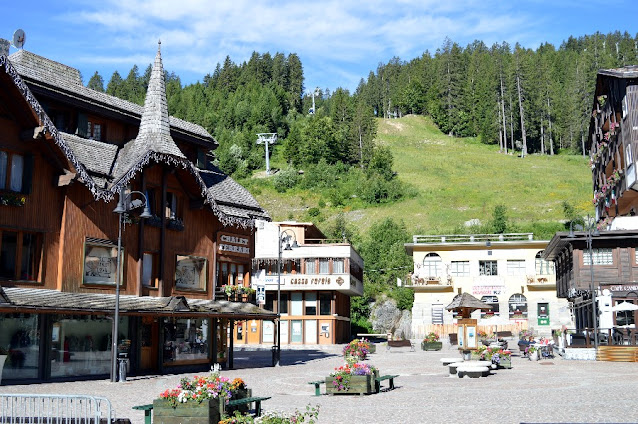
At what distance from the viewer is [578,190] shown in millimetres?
106500

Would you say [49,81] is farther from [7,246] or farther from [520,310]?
[520,310]

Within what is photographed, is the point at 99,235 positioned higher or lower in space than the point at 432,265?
lower

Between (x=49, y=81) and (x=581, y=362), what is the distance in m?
28.5

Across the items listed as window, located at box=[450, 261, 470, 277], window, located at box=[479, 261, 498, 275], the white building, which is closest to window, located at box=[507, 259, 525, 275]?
window, located at box=[479, 261, 498, 275]

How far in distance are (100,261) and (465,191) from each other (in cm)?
8669

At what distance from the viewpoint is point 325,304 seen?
2443 inches

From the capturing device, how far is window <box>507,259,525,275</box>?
67250mm

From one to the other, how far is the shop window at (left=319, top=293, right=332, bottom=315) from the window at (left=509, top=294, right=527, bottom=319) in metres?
17.2

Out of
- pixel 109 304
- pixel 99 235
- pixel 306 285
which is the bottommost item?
pixel 109 304

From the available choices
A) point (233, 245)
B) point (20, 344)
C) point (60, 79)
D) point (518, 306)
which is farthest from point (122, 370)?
point (518, 306)

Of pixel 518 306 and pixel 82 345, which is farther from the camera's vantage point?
pixel 518 306

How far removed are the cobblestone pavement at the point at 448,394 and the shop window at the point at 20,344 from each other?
46.4 inches

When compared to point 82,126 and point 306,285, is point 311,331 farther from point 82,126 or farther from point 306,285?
point 82,126

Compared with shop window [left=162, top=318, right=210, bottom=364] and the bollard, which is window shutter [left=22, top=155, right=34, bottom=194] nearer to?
the bollard
